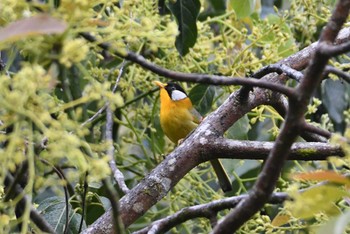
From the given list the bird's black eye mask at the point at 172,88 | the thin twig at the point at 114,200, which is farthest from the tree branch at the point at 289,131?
the bird's black eye mask at the point at 172,88

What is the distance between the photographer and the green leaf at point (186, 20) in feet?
7.73

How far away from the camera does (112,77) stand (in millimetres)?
2609

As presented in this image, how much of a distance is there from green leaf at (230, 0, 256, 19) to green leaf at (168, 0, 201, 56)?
0.11 metres

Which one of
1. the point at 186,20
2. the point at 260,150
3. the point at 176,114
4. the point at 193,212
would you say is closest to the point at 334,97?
the point at 186,20

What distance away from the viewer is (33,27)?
829mm

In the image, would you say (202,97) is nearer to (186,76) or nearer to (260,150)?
(260,150)

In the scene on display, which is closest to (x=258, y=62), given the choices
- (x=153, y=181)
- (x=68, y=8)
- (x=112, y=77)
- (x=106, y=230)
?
(x=112, y=77)

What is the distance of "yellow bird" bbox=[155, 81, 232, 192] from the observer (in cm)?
319

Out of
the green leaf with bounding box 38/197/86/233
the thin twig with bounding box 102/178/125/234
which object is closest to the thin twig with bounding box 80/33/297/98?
the thin twig with bounding box 102/178/125/234

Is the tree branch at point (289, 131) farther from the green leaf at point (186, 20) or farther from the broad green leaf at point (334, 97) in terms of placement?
the broad green leaf at point (334, 97)

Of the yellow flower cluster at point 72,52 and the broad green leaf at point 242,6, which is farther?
the broad green leaf at point 242,6

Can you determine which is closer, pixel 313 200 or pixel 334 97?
pixel 313 200

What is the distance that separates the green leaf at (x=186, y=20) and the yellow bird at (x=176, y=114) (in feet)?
2.38

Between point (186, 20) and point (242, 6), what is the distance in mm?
179
